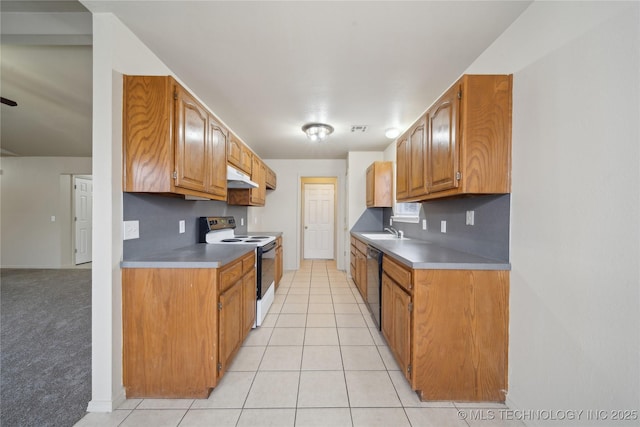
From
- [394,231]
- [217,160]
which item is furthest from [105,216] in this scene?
[394,231]

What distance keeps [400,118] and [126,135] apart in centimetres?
272

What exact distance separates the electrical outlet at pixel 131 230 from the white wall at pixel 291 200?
3.38m

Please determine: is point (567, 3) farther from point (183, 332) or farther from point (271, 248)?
point (271, 248)

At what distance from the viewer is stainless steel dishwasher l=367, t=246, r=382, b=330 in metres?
2.25

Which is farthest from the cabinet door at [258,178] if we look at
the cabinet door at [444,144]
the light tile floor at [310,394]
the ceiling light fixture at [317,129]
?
the cabinet door at [444,144]

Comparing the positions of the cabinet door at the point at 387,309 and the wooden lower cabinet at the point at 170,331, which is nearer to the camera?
the wooden lower cabinet at the point at 170,331

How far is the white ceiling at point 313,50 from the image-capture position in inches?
53.1

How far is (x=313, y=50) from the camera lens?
1675 millimetres

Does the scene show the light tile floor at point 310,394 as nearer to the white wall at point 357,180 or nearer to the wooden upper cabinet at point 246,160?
the wooden upper cabinet at point 246,160

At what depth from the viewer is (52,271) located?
4461 millimetres

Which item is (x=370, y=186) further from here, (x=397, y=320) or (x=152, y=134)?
Answer: (x=152, y=134)

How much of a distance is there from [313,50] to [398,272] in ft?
5.72

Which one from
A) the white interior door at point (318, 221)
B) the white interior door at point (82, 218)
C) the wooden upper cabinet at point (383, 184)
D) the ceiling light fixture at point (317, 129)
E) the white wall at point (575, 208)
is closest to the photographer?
the white wall at point (575, 208)

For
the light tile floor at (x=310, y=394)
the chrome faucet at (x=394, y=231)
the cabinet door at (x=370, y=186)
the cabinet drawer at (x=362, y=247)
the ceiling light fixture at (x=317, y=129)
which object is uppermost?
the ceiling light fixture at (x=317, y=129)
